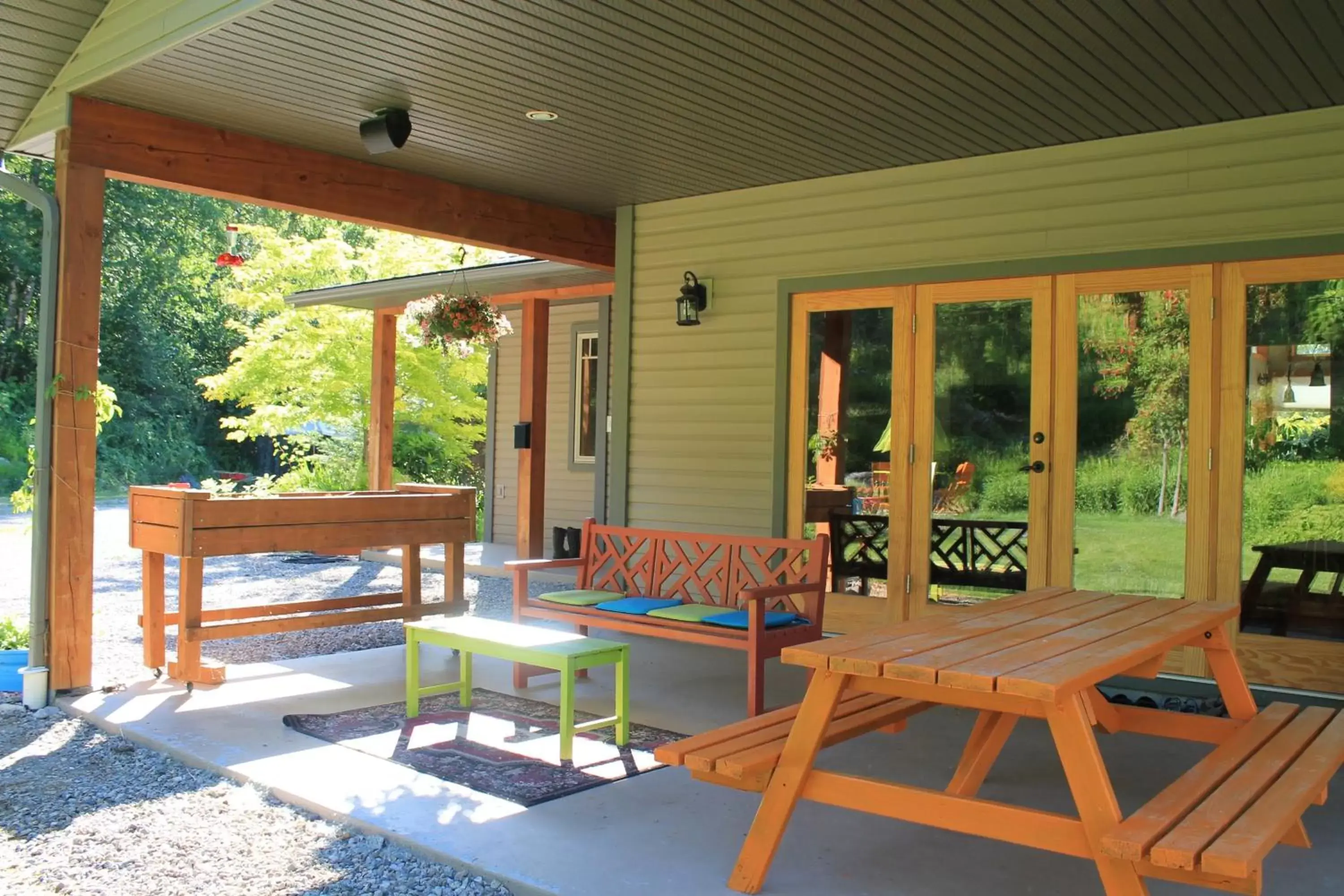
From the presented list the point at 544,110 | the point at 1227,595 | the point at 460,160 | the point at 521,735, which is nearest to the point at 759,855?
the point at 521,735

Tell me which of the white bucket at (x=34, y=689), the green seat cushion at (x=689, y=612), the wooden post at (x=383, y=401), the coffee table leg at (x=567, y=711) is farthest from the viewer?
the wooden post at (x=383, y=401)

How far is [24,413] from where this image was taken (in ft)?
71.5

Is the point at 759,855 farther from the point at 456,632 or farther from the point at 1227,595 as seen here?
the point at 1227,595

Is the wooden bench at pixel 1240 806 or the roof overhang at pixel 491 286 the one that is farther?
the roof overhang at pixel 491 286

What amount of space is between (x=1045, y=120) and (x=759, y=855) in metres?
3.72

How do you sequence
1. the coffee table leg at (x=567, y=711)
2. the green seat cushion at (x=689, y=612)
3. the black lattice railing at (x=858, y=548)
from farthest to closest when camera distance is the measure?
the black lattice railing at (x=858, y=548), the green seat cushion at (x=689, y=612), the coffee table leg at (x=567, y=711)

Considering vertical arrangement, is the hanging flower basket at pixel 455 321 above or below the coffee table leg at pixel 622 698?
above

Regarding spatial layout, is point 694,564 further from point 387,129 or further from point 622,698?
point 387,129

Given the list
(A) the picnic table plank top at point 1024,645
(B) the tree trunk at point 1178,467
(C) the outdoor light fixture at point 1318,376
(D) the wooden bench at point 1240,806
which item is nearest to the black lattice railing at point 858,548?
(B) the tree trunk at point 1178,467

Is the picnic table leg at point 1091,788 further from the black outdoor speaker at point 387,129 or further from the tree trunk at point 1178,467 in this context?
the black outdoor speaker at point 387,129

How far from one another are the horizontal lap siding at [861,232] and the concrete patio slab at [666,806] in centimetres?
183

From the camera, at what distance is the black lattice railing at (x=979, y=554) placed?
18.4ft

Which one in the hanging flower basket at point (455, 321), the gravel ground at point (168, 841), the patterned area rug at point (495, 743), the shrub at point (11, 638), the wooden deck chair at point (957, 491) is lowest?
the gravel ground at point (168, 841)

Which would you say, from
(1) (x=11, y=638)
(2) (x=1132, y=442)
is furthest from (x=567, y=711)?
(1) (x=11, y=638)
